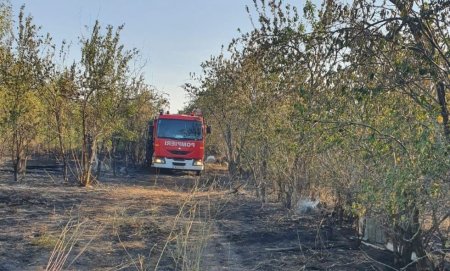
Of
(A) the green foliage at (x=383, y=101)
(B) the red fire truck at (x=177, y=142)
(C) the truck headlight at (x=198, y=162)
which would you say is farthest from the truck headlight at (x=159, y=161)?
(A) the green foliage at (x=383, y=101)

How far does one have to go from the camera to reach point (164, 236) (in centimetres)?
841

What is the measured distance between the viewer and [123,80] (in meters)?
15.6

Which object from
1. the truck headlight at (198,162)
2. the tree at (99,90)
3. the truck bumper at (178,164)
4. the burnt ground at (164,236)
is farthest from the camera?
the truck headlight at (198,162)

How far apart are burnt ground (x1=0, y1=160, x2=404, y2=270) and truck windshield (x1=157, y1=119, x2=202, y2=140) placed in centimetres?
737

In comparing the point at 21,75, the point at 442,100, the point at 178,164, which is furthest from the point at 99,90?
the point at 442,100

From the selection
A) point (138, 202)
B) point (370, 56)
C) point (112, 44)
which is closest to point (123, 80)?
point (112, 44)

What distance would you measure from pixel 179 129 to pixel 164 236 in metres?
13.1

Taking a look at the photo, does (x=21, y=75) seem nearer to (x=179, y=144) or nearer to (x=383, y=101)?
(x=179, y=144)

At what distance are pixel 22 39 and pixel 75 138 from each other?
361 centimetres

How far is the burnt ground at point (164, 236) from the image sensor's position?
21.5ft

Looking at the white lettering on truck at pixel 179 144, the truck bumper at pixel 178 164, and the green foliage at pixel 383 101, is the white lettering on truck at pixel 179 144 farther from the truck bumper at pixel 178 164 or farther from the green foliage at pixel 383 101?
the green foliage at pixel 383 101

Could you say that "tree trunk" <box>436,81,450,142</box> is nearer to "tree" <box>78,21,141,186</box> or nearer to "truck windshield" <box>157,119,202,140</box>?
"tree" <box>78,21,141,186</box>

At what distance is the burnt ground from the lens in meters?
6.55

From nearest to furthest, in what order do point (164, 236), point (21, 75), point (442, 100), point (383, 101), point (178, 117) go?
point (442, 100) < point (383, 101) < point (164, 236) < point (21, 75) < point (178, 117)
